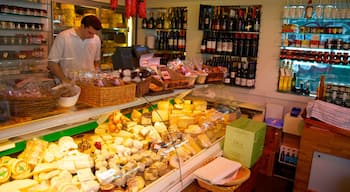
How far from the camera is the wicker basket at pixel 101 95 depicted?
171 cm

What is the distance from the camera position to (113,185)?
1645 millimetres

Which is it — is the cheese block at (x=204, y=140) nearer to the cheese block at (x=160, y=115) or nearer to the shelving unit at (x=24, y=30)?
the cheese block at (x=160, y=115)

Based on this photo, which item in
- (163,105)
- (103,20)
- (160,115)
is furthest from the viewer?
(103,20)

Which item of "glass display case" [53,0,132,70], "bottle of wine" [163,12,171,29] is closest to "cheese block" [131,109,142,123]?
"glass display case" [53,0,132,70]

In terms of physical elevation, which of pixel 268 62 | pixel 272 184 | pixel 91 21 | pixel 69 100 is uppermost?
pixel 91 21

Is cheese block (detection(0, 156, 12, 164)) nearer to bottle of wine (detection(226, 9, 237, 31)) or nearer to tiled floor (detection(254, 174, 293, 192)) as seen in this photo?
tiled floor (detection(254, 174, 293, 192))

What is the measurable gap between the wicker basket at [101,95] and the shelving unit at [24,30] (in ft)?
8.83

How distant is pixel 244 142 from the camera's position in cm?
234

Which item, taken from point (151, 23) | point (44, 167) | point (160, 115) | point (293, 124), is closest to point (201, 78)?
point (160, 115)

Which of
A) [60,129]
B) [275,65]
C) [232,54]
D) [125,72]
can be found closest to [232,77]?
[232,54]

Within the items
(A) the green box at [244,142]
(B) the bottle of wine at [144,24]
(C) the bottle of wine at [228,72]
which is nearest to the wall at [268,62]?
(C) the bottle of wine at [228,72]

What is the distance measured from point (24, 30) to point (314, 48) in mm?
4054

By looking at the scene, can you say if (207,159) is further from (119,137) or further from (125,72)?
(125,72)

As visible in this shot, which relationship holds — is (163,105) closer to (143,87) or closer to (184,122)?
(184,122)
